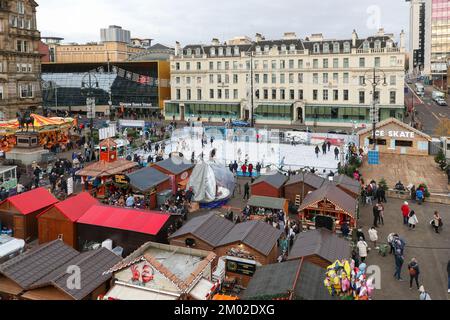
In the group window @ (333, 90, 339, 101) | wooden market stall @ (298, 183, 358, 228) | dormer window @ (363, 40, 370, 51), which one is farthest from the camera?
window @ (333, 90, 339, 101)

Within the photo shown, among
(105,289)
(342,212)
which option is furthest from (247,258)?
(342,212)

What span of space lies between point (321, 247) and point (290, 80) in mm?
53819

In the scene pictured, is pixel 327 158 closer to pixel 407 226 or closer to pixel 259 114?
pixel 407 226

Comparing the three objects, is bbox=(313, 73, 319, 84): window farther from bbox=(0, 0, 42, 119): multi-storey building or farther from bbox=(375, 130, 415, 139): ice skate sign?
bbox=(0, 0, 42, 119): multi-storey building

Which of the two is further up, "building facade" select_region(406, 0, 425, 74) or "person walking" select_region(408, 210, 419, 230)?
"building facade" select_region(406, 0, 425, 74)

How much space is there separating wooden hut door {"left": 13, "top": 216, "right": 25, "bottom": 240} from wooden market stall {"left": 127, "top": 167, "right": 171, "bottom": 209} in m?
6.75

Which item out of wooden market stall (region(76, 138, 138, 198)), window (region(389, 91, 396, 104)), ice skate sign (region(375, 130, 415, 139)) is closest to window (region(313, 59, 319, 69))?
window (region(389, 91, 396, 104))

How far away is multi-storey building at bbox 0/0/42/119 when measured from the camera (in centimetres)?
5512

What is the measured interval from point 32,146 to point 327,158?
26743 mm

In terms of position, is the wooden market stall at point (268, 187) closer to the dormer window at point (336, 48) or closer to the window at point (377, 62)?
the window at point (377, 62)

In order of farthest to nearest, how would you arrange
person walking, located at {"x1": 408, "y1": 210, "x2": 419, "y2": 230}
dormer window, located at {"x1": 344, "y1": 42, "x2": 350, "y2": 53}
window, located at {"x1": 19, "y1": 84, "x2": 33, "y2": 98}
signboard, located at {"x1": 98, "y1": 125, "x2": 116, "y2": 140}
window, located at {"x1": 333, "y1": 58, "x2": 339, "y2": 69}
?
1. window, located at {"x1": 333, "y1": 58, "x2": 339, "y2": 69}
2. dormer window, located at {"x1": 344, "y1": 42, "x2": 350, "y2": 53}
3. window, located at {"x1": 19, "y1": 84, "x2": 33, "y2": 98}
4. signboard, located at {"x1": 98, "y1": 125, "x2": 116, "y2": 140}
5. person walking, located at {"x1": 408, "y1": 210, "x2": 419, "y2": 230}

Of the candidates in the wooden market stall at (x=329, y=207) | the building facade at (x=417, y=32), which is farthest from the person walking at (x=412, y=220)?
the building facade at (x=417, y=32)

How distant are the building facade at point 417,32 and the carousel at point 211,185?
160924mm

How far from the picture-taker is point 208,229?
1677 centimetres
